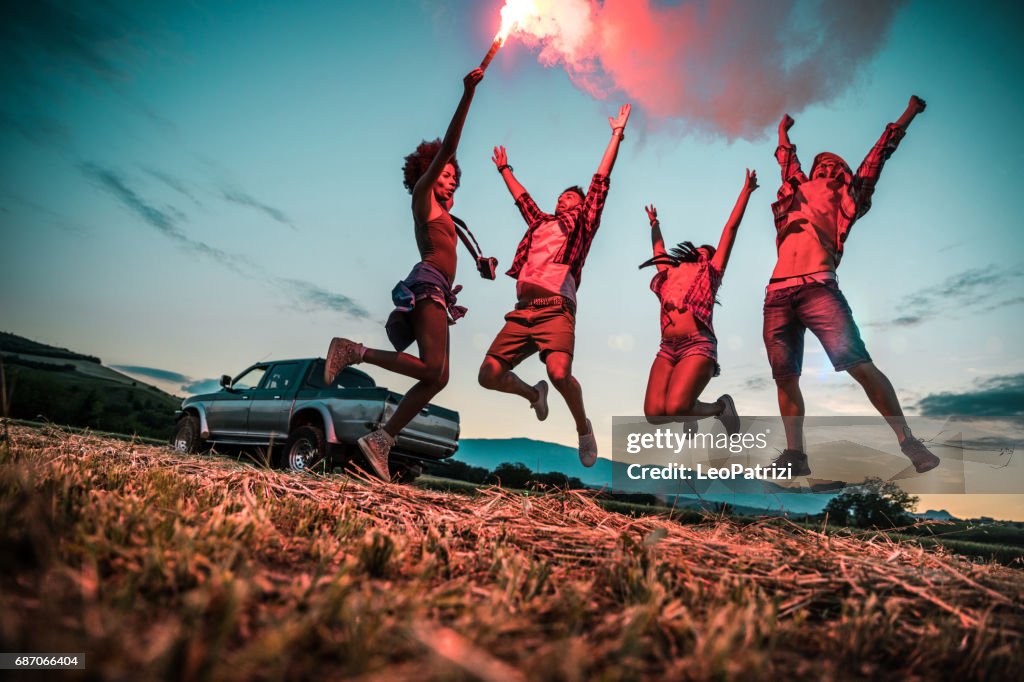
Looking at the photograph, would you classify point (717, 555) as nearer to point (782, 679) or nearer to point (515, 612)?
point (782, 679)

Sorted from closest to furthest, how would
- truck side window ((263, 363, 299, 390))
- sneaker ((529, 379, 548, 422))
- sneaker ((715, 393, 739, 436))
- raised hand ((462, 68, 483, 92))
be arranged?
raised hand ((462, 68, 483, 92)), sneaker ((529, 379, 548, 422)), sneaker ((715, 393, 739, 436)), truck side window ((263, 363, 299, 390))

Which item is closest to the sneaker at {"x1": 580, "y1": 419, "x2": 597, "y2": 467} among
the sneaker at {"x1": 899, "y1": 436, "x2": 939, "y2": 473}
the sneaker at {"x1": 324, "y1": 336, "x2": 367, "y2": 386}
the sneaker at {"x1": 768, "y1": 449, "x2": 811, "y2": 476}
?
the sneaker at {"x1": 768, "y1": 449, "x2": 811, "y2": 476}

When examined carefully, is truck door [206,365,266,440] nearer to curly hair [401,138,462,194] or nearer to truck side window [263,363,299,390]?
truck side window [263,363,299,390]

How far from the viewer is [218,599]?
0.91 meters

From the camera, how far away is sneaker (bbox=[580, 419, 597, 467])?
16.0ft

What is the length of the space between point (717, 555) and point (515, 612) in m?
0.81

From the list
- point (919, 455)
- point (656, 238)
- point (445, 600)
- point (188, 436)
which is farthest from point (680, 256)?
point (188, 436)

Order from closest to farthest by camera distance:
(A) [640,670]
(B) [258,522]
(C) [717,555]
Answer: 1. (A) [640,670]
2. (B) [258,522]
3. (C) [717,555]

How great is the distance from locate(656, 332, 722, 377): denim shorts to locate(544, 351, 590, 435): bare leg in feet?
3.84

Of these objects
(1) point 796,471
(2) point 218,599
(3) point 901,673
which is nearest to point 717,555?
(3) point 901,673

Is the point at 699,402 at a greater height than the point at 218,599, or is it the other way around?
the point at 699,402

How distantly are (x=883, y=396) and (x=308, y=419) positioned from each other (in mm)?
6918

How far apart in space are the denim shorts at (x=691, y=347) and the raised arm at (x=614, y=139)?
173 cm

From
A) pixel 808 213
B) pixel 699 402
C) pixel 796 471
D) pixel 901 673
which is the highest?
pixel 808 213
